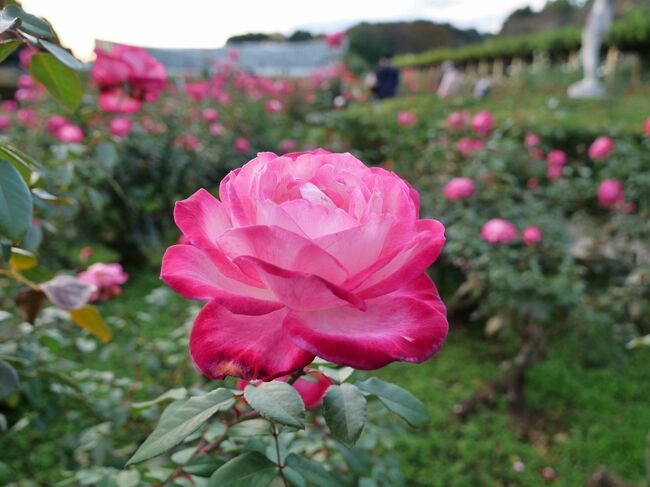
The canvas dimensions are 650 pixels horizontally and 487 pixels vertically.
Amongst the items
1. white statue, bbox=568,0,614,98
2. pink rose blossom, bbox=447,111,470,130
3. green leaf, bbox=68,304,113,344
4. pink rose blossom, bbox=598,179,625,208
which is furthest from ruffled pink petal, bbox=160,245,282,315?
white statue, bbox=568,0,614,98

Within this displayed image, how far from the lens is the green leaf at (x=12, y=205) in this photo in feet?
1.31

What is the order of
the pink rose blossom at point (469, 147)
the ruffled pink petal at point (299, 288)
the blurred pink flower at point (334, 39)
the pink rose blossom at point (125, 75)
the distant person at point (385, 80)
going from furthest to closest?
1. the distant person at point (385, 80)
2. the blurred pink flower at point (334, 39)
3. the pink rose blossom at point (469, 147)
4. the pink rose blossom at point (125, 75)
5. the ruffled pink petal at point (299, 288)

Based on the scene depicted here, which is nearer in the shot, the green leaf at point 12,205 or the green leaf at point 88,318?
the green leaf at point 12,205

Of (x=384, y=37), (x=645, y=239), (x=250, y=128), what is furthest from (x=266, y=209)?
(x=384, y=37)

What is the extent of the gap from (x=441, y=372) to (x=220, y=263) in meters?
2.08

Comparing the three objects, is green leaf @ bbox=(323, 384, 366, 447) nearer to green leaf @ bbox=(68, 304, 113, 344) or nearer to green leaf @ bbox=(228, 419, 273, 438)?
green leaf @ bbox=(228, 419, 273, 438)

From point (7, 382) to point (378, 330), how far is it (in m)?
0.38

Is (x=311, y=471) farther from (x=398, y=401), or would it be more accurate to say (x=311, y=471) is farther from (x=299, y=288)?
(x=299, y=288)

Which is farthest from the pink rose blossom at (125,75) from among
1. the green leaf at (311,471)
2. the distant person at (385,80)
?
the distant person at (385,80)

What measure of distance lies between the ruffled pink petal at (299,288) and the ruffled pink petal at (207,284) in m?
0.01

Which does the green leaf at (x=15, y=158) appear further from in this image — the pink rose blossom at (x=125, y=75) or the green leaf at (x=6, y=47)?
the pink rose blossom at (x=125, y=75)

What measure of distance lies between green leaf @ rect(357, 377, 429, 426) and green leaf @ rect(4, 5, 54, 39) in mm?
391

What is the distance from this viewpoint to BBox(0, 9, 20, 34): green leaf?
0.37 metres

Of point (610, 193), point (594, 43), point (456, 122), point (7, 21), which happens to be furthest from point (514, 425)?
point (594, 43)
